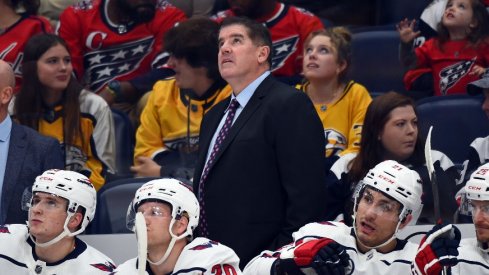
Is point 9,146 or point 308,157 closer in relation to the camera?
point 308,157

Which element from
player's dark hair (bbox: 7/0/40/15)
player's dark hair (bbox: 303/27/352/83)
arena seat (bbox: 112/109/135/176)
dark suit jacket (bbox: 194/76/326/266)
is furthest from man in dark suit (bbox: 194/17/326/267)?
player's dark hair (bbox: 7/0/40/15)

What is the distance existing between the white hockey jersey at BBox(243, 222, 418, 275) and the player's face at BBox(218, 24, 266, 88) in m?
0.78

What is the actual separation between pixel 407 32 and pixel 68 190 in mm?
2737

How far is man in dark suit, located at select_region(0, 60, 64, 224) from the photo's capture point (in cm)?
639

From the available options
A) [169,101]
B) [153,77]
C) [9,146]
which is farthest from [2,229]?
[153,77]

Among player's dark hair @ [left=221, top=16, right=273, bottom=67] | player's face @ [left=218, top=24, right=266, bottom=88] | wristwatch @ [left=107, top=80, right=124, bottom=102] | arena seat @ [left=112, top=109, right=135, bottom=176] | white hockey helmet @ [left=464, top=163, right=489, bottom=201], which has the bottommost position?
arena seat @ [left=112, top=109, right=135, bottom=176]

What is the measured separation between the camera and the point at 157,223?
5.58 m

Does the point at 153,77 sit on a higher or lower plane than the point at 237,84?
lower

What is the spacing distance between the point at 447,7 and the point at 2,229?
3.09m

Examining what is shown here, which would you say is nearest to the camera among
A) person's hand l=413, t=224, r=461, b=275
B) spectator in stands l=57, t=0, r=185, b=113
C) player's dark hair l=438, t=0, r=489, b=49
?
person's hand l=413, t=224, r=461, b=275

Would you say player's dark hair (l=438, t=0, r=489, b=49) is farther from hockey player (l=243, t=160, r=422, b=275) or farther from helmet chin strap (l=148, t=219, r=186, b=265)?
helmet chin strap (l=148, t=219, r=186, b=265)

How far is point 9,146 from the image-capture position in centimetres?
648

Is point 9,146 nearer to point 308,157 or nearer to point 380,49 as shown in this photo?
point 308,157

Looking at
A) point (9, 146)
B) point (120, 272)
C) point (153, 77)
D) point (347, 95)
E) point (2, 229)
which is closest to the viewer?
point (120, 272)
